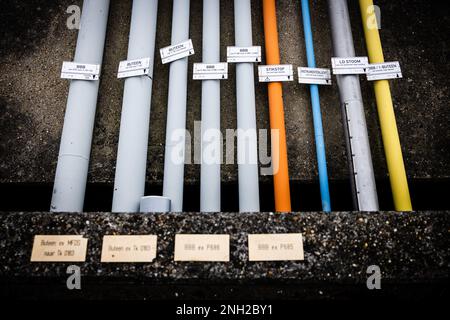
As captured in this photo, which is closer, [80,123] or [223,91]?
[80,123]

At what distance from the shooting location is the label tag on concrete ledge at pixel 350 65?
3.68 feet

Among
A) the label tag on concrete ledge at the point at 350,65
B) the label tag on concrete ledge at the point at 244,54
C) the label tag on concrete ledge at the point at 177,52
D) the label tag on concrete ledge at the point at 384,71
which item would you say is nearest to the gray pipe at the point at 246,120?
the label tag on concrete ledge at the point at 244,54

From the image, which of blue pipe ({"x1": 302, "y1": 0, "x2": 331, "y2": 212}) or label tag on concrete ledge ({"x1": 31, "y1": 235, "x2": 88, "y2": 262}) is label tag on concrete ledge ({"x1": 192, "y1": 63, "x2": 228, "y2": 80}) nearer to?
blue pipe ({"x1": 302, "y1": 0, "x2": 331, "y2": 212})

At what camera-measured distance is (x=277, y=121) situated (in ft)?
3.51

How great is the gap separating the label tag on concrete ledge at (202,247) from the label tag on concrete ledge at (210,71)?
0.58 meters

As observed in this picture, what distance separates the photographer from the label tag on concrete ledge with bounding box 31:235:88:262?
2.55ft

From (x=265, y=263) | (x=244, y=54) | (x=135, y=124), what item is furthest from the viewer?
(x=244, y=54)

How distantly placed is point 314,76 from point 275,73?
153 millimetres

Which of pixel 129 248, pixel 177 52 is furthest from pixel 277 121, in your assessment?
pixel 129 248

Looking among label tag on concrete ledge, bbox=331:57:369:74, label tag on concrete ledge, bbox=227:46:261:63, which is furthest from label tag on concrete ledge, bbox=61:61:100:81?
label tag on concrete ledge, bbox=331:57:369:74

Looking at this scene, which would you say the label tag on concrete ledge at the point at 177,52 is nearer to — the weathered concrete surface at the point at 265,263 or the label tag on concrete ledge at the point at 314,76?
the label tag on concrete ledge at the point at 314,76

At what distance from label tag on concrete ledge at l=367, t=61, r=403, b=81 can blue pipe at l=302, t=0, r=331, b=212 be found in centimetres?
19

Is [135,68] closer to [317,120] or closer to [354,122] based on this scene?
[317,120]
